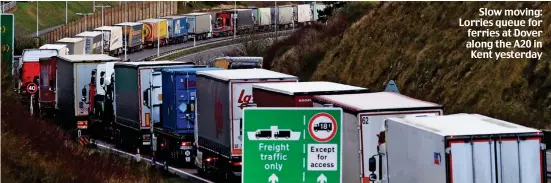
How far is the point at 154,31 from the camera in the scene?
115m

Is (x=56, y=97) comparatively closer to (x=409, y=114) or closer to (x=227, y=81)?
(x=227, y=81)

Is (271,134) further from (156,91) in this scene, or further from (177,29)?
(177,29)

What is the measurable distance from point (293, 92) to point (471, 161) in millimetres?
9388

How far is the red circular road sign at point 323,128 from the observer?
649 inches

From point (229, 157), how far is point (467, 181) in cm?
1391

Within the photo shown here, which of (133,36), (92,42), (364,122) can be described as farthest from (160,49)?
(364,122)

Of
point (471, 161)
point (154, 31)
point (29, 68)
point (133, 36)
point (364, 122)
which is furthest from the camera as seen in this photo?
point (154, 31)

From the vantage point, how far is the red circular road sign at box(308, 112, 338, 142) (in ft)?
54.1

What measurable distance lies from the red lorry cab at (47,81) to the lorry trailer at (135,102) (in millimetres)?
8226

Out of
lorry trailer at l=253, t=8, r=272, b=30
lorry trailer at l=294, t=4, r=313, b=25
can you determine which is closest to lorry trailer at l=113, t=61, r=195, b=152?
lorry trailer at l=253, t=8, r=272, b=30

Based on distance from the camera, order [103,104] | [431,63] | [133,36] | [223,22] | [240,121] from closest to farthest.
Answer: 1. [240,121]
2. [103,104]
3. [431,63]
4. [133,36]
5. [223,22]

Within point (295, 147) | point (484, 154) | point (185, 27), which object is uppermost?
point (185, 27)

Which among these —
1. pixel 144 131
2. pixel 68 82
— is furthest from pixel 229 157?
pixel 68 82

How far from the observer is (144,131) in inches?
1649
